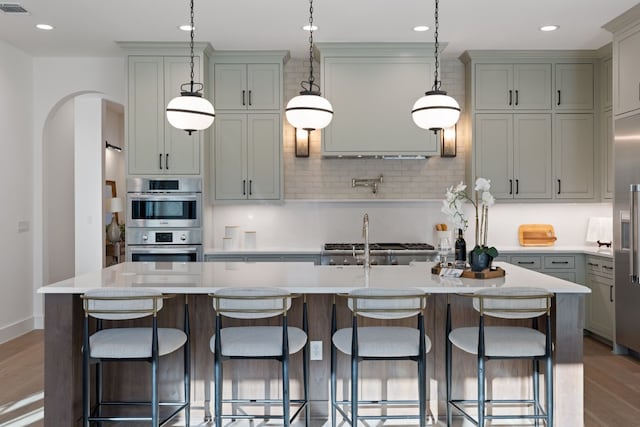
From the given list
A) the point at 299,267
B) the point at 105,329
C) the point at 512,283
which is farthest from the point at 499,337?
the point at 105,329

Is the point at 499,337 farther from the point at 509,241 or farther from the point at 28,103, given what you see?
the point at 28,103

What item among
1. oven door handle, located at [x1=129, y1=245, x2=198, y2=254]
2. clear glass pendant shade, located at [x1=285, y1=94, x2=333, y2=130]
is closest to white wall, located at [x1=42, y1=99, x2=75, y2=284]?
oven door handle, located at [x1=129, y1=245, x2=198, y2=254]

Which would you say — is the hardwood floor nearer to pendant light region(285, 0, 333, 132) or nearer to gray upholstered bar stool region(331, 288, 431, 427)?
gray upholstered bar stool region(331, 288, 431, 427)

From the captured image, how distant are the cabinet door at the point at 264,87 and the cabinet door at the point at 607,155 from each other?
11.6 ft

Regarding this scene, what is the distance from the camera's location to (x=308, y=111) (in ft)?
11.4

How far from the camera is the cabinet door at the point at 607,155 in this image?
5.81 meters

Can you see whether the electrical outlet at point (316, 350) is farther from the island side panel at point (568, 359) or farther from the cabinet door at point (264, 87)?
the cabinet door at point (264, 87)

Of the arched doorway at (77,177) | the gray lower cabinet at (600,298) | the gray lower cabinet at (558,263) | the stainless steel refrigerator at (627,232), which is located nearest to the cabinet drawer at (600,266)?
the gray lower cabinet at (600,298)

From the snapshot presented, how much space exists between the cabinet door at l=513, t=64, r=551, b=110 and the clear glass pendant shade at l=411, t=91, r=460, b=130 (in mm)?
2848

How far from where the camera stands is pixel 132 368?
355cm

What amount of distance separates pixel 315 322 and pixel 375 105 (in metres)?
3.02

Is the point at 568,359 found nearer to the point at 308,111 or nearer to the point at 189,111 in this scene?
the point at 308,111

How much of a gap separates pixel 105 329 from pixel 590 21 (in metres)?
4.84

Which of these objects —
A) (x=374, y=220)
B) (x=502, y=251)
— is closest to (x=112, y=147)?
(x=374, y=220)
